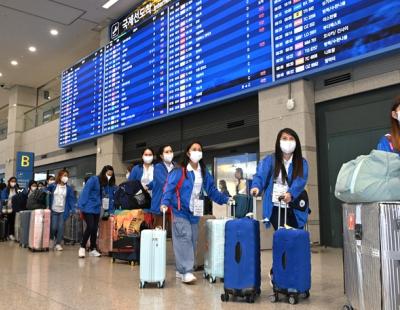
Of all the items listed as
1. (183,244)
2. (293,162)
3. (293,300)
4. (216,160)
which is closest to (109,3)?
(216,160)

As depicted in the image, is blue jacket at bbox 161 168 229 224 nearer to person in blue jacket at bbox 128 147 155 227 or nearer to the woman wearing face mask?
person in blue jacket at bbox 128 147 155 227

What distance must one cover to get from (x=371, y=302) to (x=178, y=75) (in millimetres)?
6919

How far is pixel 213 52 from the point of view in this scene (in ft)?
25.9

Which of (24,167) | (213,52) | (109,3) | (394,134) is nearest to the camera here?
(394,134)

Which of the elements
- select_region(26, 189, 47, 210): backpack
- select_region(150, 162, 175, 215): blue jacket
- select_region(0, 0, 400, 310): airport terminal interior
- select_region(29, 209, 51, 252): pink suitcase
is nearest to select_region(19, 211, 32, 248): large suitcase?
select_region(0, 0, 400, 310): airport terminal interior

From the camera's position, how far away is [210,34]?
8008 millimetres

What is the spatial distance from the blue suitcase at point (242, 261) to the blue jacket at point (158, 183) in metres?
1.87

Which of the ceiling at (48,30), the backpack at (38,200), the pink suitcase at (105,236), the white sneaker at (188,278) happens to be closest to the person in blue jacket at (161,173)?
the white sneaker at (188,278)

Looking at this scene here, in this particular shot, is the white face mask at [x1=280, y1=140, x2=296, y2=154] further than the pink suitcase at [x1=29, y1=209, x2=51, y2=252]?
No

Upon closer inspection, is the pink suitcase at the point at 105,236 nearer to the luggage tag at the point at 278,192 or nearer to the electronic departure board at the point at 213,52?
the electronic departure board at the point at 213,52

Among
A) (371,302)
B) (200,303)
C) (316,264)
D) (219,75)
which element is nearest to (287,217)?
(200,303)

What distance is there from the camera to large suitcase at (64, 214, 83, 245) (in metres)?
9.18

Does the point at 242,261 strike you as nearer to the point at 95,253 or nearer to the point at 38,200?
the point at 95,253

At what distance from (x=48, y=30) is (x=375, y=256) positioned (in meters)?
12.3
